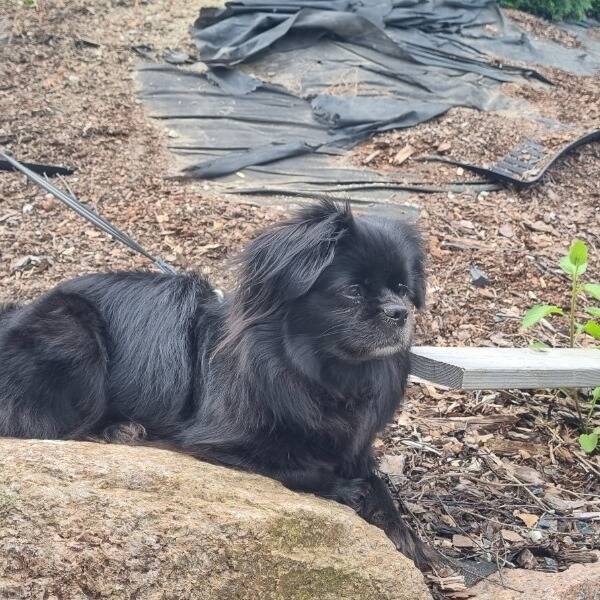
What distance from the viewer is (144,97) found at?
8.83 m

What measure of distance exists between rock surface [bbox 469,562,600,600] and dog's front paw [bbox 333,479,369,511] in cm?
55

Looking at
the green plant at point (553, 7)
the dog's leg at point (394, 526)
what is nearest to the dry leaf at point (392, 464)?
the dog's leg at point (394, 526)

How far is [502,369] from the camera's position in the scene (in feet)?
12.2

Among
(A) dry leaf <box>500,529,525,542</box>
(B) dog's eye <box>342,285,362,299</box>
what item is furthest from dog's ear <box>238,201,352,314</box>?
(A) dry leaf <box>500,529,525,542</box>

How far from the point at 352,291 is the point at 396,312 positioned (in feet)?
0.66

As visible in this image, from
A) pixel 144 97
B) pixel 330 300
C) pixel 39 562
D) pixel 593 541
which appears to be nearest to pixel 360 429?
pixel 330 300

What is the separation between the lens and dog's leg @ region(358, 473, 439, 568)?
329cm

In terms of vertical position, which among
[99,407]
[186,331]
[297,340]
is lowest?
[99,407]

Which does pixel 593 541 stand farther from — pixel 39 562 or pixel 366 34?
pixel 366 34

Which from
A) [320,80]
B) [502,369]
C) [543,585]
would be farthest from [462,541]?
[320,80]

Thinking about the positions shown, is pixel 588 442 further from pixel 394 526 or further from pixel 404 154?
pixel 404 154

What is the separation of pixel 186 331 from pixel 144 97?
5.62m

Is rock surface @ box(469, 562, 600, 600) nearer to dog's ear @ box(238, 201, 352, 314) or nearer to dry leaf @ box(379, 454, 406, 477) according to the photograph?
dry leaf @ box(379, 454, 406, 477)

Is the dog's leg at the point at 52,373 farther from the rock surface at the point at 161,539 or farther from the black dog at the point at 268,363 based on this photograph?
the rock surface at the point at 161,539
